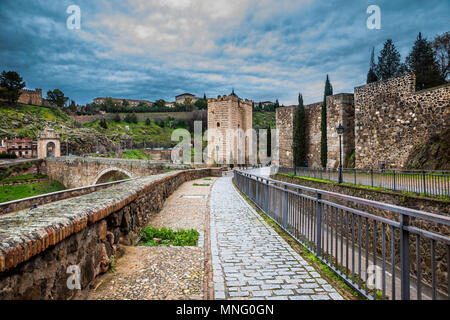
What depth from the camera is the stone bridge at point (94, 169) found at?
28641 mm

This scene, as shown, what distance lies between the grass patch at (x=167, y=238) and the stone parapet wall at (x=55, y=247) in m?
1.00

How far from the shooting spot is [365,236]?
310 centimetres

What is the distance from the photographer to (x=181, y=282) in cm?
330

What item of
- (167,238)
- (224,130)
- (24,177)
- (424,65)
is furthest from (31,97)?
(167,238)

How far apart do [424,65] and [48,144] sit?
59430 mm

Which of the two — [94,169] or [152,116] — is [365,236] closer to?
[94,169]

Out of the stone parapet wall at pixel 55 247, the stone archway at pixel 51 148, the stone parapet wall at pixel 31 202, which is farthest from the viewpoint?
the stone archway at pixel 51 148

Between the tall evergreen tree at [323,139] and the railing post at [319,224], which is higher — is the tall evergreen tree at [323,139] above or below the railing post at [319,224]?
above

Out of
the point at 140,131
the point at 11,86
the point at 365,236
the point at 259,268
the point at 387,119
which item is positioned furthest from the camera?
the point at 140,131

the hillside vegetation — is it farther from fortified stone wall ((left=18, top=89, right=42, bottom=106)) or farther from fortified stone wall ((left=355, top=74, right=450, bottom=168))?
fortified stone wall ((left=355, top=74, right=450, bottom=168))

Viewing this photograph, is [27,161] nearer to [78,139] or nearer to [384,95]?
[78,139]

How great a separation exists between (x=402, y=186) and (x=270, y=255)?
910cm

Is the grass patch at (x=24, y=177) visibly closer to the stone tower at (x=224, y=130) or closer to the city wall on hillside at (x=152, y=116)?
the stone tower at (x=224, y=130)

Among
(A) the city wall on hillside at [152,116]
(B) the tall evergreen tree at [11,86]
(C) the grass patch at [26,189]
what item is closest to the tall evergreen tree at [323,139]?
(C) the grass patch at [26,189]
